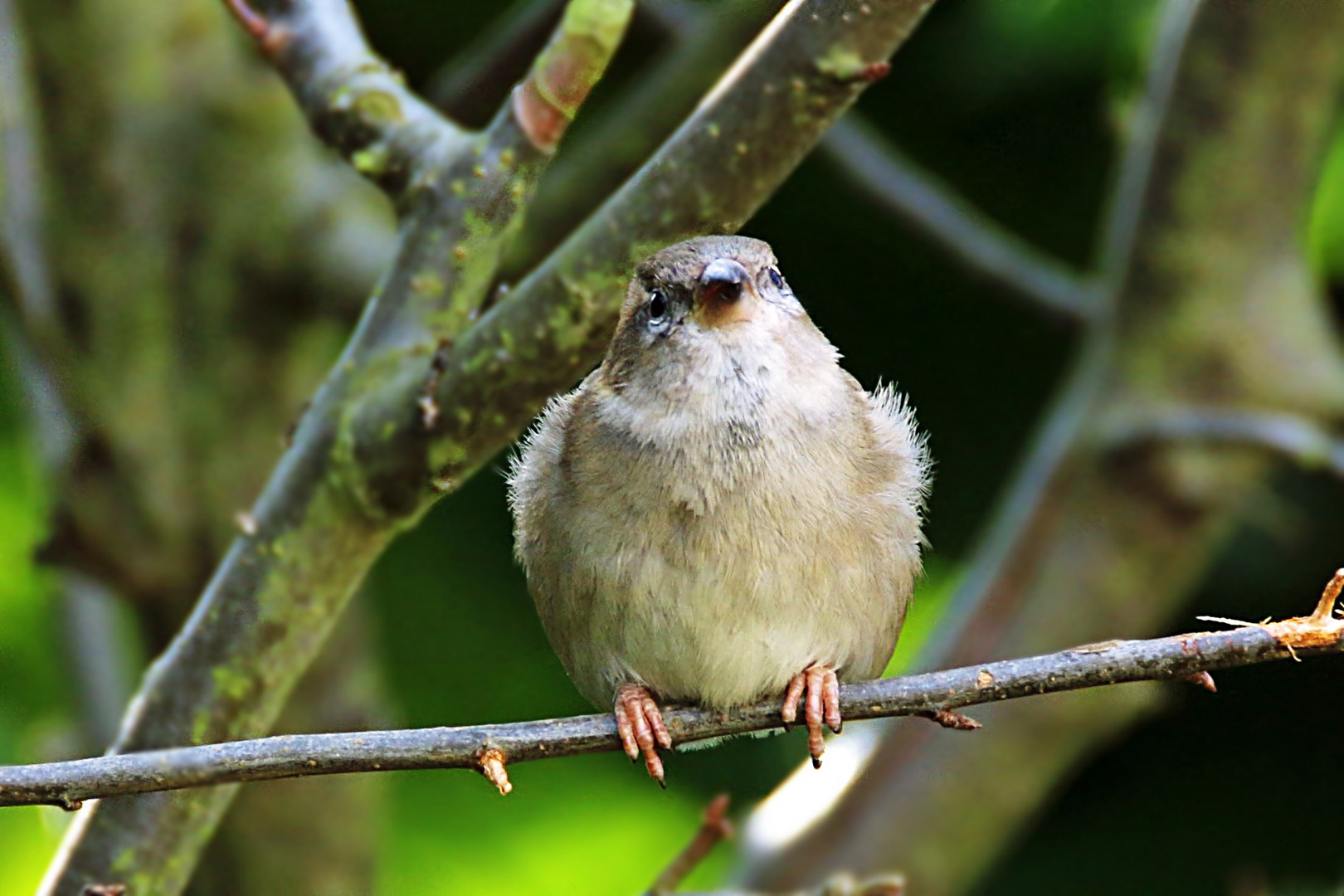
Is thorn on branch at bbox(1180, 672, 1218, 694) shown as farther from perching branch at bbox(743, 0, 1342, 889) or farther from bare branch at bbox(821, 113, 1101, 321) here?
bare branch at bbox(821, 113, 1101, 321)

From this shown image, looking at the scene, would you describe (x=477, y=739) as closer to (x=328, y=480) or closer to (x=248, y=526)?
(x=328, y=480)

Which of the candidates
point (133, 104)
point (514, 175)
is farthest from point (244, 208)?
point (514, 175)

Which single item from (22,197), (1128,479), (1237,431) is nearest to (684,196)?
(1237,431)

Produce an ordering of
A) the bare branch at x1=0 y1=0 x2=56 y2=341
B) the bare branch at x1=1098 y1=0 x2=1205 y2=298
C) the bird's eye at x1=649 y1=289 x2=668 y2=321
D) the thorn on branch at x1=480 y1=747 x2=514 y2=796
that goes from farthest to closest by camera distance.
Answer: the bare branch at x1=1098 y1=0 x2=1205 y2=298, the bare branch at x1=0 y1=0 x2=56 y2=341, the bird's eye at x1=649 y1=289 x2=668 y2=321, the thorn on branch at x1=480 y1=747 x2=514 y2=796

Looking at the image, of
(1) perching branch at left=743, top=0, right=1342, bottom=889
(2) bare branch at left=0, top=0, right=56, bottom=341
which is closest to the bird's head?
(1) perching branch at left=743, top=0, right=1342, bottom=889

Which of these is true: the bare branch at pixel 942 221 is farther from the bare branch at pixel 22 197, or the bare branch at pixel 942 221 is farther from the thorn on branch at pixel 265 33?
the bare branch at pixel 22 197

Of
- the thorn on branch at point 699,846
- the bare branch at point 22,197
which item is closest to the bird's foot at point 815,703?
the thorn on branch at point 699,846

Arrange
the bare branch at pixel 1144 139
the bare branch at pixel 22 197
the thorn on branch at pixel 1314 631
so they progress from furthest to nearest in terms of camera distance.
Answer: the bare branch at pixel 1144 139 → the bare branch at pixel 22 197 → the thorn on branch at pixel 1314 631
